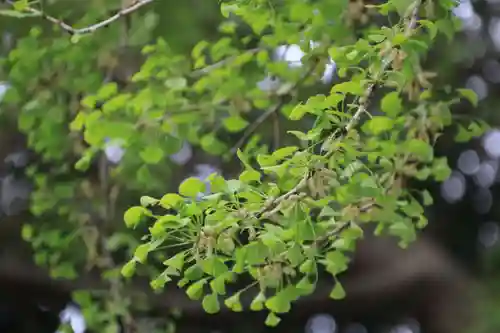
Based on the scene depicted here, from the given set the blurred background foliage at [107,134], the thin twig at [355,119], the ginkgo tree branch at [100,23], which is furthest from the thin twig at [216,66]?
A: the thin twig at [355,119]

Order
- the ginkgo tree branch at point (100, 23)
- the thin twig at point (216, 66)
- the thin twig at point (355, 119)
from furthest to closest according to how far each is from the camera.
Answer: the thin twig at point (216, 66)
the ginkgo tree branch at point (100, 23)
the thin twig at point (355, 119)

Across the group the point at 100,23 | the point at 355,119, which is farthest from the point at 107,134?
the point at 355,119

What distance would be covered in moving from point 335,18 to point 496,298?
1.05m

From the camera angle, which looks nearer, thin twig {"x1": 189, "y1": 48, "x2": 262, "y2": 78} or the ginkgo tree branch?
the ginkgo tree branch

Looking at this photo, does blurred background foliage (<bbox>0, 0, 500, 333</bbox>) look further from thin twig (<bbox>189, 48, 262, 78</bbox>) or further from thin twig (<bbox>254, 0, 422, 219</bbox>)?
thin twig (<bbox>254, 0, 422, 219</bbox>)

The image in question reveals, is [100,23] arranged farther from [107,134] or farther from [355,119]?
[355,119]

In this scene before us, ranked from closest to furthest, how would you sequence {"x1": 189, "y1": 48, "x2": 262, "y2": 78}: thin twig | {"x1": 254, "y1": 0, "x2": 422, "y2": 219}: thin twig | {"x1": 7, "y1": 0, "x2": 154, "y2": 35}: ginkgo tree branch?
1. {"x1": 254, "y1": 0, "x2": 422, "y2": 219}: thin twig
2. {"x1": 7, "y1": 0, "x2": 154, "y2": 35}: ginkgo tree branch
3. {"x1": 189, "y1": 48, "x2": 262, "y2": 78}: thin twig

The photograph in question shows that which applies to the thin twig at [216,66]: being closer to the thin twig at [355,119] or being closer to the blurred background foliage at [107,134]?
the blurred background foliage at [107,134]

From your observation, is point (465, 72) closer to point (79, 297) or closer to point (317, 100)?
point (79, 297)

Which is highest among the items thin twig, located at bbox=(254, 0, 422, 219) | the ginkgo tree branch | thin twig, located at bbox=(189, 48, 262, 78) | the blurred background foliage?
thin twig, located at bbox=(254, 0, 422, 219)

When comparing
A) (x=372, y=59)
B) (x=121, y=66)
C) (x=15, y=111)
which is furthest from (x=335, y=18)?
(x=15, y=111)

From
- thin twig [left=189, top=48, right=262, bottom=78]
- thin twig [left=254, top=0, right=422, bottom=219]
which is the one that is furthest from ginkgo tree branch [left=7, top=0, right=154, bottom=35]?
thin twig [left=254, top=0, right=422, bottom=219]

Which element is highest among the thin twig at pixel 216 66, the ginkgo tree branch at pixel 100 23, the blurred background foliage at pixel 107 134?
the ginkgo tree branch at pixel 100 23

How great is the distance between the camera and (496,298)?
1941 millimetres
